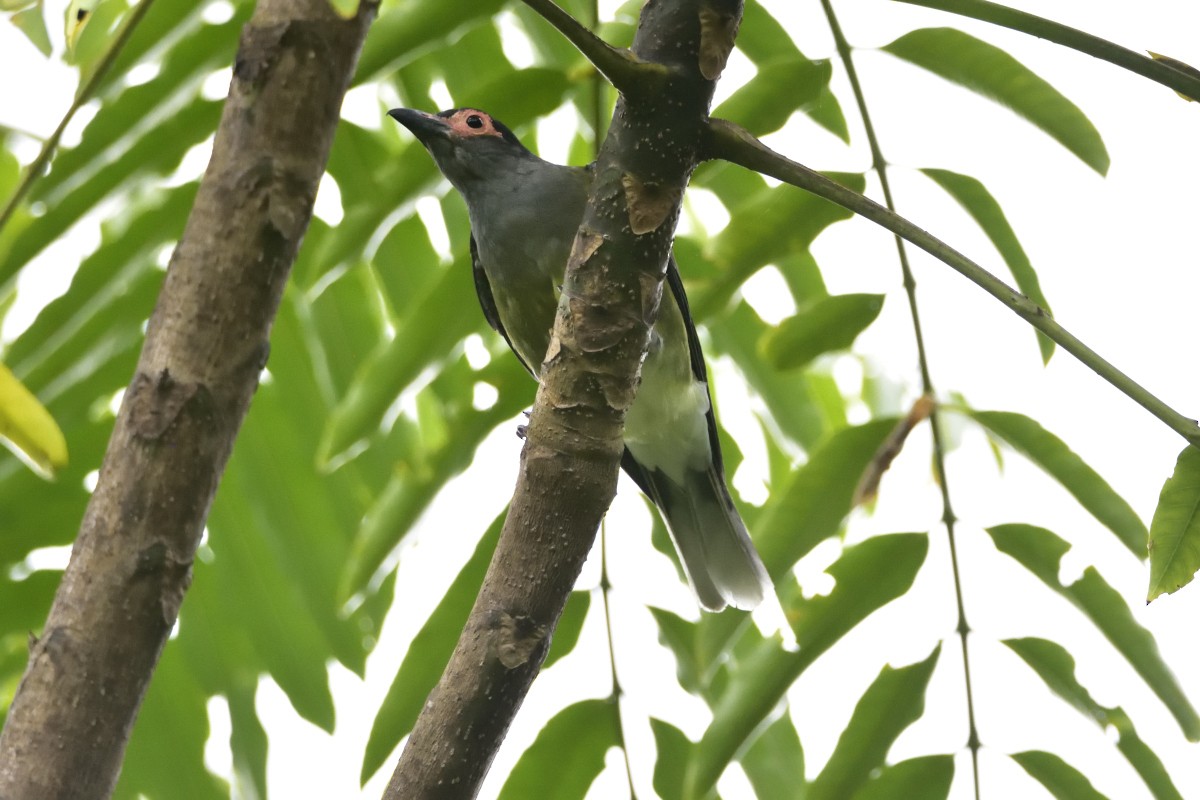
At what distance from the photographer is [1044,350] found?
2240mm

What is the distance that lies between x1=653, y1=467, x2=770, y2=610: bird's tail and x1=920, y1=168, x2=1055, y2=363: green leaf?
75cm

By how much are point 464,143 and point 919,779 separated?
182 cm

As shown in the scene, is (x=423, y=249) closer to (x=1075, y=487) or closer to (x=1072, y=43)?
(x=1075, y=487)

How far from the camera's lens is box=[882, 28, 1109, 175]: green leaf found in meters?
2.12

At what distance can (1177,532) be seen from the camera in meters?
1.40

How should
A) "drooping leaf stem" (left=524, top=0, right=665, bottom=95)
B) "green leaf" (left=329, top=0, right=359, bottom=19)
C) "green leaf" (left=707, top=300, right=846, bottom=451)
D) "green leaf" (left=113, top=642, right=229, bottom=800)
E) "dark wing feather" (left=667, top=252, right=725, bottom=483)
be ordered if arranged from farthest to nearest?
1. "dark wing feather" (left=667, top=252, right=725, bottom=483)
2. "green leaf" (left=707, top=300, right=846, bottom=451)
3. "green leaf" (left=113, top=642, right=229, bottom=800)
4. "drooping leaf stem" (left=524, top=0, right=665, bottom=95)
5. "green leaf" (left=329, top=0, right=359, bottom=19)

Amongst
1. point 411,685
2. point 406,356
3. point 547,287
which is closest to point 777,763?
point 411,685

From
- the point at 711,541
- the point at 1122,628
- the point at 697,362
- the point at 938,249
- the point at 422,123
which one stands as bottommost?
the point at 1122,628

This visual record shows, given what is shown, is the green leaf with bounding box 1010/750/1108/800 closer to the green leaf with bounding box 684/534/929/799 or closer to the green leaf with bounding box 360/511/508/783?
the green leaf with bounding box 684/534/929/799

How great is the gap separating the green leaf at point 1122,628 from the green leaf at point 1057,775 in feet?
0.59

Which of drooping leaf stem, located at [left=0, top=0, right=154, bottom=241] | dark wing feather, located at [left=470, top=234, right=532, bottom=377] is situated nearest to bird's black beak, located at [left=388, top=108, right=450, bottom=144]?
dark wing feather, located at [left=470, top=234, right=532, bottom=377]

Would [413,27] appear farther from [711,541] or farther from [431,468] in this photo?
[711,541]

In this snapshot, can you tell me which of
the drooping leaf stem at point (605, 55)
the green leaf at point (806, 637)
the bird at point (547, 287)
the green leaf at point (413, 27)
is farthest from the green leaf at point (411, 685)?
the drooping leaf stem at point (605, 55)

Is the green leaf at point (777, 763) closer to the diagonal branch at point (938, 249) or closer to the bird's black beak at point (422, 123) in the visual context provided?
the diagonal branch at point (938, 249)
